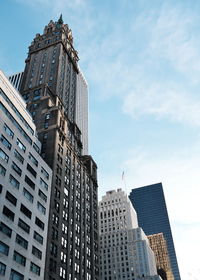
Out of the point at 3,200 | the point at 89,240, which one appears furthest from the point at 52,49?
the point at 3,200

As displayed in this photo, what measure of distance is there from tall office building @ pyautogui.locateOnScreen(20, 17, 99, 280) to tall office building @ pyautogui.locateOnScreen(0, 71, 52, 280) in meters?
3.99

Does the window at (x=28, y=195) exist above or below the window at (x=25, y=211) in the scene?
above

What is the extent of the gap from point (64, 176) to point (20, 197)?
2517 centimetres

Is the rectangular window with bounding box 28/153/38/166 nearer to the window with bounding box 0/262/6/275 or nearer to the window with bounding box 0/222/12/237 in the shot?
the window with bounding box 0/222/12/237

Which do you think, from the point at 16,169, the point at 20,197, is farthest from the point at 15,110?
the point at 20,197

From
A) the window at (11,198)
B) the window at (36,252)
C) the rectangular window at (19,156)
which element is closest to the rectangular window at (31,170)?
the rectangular window at (19,156)

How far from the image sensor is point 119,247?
552 feet

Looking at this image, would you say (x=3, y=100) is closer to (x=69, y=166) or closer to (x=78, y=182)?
(x=69, y=166)

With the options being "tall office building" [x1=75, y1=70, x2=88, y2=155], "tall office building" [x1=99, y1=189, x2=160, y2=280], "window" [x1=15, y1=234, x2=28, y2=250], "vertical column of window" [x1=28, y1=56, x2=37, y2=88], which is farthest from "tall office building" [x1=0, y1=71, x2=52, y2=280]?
"tall office building" [x1=99, y1=189, x2=160, y2=280]

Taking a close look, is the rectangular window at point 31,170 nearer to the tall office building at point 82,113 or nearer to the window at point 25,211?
the window at point 25,211

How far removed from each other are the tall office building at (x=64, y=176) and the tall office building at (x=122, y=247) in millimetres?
72605

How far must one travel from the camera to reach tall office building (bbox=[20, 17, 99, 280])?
73.1 m

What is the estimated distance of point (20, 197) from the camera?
202ft

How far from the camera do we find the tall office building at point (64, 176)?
7312cm
